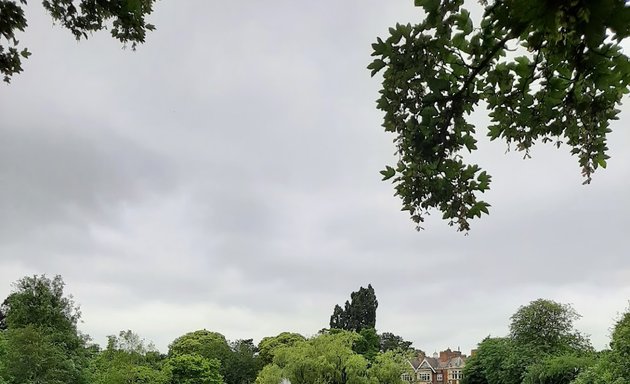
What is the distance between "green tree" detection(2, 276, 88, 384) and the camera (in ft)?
97.5

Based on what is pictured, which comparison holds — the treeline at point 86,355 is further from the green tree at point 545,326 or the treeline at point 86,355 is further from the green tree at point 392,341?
the green tree at point 392,341

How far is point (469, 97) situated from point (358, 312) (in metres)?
81.4

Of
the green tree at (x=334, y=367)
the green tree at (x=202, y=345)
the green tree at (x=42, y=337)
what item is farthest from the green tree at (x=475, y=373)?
the green tree at (x=42, y=337)

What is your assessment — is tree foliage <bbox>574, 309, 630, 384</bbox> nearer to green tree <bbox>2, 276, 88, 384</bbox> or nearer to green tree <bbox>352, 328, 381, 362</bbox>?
green tree <bbox>2, 276, 88, 384</bbox>

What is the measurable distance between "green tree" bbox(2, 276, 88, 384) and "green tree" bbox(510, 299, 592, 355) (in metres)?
41.7

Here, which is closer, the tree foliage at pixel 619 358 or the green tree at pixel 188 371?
the tree foliage at pixel 619 358

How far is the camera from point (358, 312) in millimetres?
82625

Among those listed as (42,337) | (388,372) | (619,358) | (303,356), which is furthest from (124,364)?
(619,358)

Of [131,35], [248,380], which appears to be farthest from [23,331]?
[248,380]

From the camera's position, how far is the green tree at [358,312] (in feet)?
270

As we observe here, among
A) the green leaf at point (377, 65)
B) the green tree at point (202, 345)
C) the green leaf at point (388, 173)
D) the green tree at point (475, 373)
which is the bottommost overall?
the green leaf at point (388, 173)

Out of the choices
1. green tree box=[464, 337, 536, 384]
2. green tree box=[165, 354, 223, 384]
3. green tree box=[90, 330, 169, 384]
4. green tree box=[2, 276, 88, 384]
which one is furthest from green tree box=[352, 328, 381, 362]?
green tree box=[2, 276, 88, 384]

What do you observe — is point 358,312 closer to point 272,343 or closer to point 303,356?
point 272,343

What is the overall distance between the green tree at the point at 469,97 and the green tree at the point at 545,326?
187 ft
